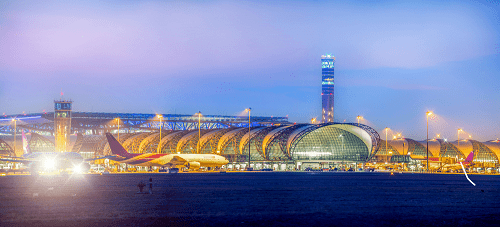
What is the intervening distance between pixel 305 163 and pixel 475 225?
13083 cm

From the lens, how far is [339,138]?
530ft

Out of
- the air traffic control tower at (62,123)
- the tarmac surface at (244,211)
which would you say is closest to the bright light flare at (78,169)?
the tarmac surface at (244,211)

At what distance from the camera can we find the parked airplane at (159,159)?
106125 mm

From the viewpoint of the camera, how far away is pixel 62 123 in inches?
6880

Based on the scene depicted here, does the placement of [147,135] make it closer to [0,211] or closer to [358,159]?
[358,159]

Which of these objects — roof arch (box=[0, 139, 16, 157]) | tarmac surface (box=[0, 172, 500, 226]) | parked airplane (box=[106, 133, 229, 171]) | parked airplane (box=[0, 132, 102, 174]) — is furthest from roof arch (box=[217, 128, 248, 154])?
tarmac surface (box=[0, 172, 500, 226])

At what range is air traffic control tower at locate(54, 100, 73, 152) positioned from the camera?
174m

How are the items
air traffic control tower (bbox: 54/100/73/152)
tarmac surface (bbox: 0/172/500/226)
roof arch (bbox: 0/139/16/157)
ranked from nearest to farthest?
1. tarmac surface (bbox: 0/172/500/226)
2. roof arch (bbox: 0/139/16/157)
3. air traffic control tower (bbox: 54/100/73/152)

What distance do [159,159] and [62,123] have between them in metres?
77.3

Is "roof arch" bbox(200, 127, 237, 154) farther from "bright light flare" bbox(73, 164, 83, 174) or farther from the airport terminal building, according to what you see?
"bright light flare" bbox(73, 164, 83, 174)

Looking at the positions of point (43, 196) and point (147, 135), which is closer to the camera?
point (43, 196)

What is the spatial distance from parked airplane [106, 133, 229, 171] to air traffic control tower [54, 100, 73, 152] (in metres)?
Result: 72.7

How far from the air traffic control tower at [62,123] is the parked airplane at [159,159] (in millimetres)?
72694

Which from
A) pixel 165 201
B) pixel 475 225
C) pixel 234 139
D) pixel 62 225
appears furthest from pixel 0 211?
pixel 234 139
